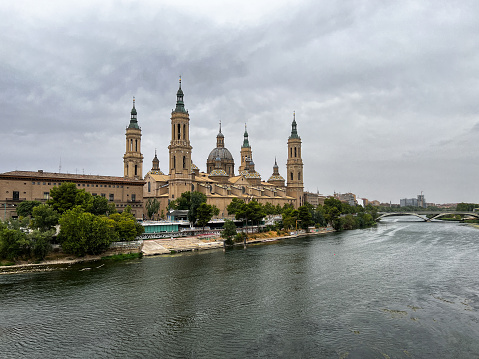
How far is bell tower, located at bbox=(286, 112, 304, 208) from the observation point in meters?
119

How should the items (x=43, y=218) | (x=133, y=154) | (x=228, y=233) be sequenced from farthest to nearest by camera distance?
(x=133, y=154)
(x=228, y=233)
(x=43, y=218)

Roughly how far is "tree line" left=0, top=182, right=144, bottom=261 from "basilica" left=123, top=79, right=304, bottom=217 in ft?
83.9

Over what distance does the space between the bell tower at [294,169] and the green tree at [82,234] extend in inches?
3237

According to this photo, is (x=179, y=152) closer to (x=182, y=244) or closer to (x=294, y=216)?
(x=182, y=244)

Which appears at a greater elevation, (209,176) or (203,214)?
(209,176)

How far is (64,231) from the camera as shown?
142ft

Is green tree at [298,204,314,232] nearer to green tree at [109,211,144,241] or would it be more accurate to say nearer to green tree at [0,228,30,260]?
green tree at [109,211,144,241]

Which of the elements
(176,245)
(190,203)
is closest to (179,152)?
(190,203)

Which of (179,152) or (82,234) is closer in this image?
(82,234)

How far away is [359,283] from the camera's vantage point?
3422cm

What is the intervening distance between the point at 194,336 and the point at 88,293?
42.5 ft

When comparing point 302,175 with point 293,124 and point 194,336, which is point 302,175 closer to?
point 293,124

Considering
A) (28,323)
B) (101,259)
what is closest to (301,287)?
(28,323)

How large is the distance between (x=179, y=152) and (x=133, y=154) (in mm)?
17297
